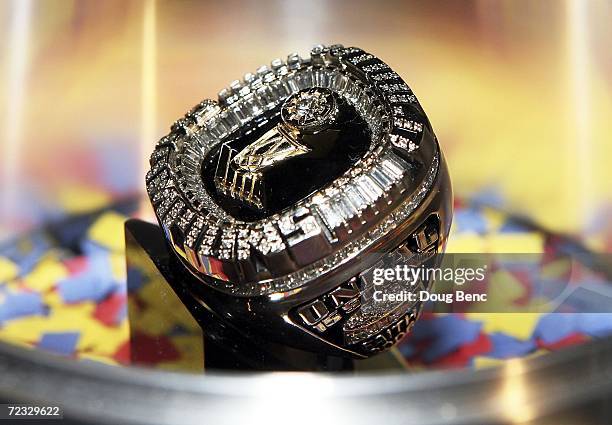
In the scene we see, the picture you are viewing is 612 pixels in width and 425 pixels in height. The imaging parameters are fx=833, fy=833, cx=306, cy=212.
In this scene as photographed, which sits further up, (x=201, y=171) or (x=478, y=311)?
(x=201, y=171)

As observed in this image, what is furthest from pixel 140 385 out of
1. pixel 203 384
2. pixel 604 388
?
pixel 604 388

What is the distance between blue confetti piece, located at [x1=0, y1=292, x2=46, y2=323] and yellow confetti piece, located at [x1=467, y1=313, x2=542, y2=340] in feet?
1.24

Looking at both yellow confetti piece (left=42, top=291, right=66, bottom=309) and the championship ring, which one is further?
yellow confetti piece (left=42, top=291, right=66, bottom=309)

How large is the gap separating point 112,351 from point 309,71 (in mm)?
282

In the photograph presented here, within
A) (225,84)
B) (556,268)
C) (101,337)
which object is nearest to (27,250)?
(101,337)

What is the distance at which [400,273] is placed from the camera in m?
0.57

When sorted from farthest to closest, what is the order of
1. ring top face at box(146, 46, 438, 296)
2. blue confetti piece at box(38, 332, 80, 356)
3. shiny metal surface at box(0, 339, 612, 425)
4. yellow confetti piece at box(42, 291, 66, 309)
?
1. yellow confetti piece at box(42, 291, 66, 309)
2. blue confetti piece at box(38, 332, 80, 356)
3. ring top face at box(146, 46, 438, 296)
4. shiny metal surface at box(0, 339, 612, 425)

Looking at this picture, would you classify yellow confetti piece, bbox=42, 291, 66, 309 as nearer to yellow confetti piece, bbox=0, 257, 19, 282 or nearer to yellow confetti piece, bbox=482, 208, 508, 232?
yellow confetti piece, bbox=0, 257, 19, 282

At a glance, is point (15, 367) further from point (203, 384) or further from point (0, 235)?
point (0, 235)

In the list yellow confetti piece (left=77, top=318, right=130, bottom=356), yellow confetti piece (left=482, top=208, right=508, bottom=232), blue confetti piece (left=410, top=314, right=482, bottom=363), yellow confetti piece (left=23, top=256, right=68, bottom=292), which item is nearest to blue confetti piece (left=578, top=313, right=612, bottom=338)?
blue confetti piece (left=410, top=314, right=482, bottom=363)

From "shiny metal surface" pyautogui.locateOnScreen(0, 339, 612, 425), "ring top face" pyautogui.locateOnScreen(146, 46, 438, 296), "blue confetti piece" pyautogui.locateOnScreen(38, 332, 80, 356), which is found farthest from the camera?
"blue confetti piece" pyautogui.locateOnScreen(38, 332, 80, 356)

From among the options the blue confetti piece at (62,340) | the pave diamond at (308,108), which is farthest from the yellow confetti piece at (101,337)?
the pave diamond at (308,108)

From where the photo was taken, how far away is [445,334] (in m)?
0.70

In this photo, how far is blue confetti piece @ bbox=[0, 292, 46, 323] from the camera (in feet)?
2.37
